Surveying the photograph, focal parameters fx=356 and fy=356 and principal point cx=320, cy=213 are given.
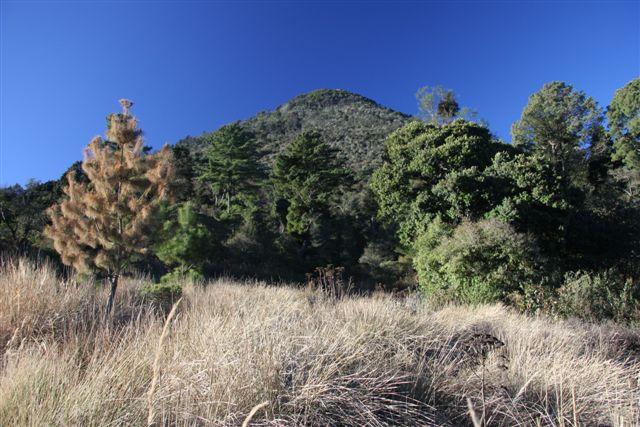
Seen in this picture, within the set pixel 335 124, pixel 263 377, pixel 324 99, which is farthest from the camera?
pixel 324 99

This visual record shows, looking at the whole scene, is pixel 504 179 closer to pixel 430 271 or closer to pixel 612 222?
pixel 430 271

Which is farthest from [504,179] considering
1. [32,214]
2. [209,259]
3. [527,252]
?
[32,214]

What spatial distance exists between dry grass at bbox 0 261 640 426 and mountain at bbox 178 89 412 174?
37.7 metres

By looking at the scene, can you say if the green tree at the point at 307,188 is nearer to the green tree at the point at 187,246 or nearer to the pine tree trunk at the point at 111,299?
the green tree at the point at 187,246

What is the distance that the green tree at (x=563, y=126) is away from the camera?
2466cm

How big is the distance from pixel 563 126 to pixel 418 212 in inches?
677

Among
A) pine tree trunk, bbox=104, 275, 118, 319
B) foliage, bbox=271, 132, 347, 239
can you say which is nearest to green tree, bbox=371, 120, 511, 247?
pine tree trunk, bbox=104, 275, 118, 319

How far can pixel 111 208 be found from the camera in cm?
730

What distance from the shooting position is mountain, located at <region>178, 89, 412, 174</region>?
54531 millimetres

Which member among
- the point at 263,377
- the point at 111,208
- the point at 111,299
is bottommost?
the point at 111,299

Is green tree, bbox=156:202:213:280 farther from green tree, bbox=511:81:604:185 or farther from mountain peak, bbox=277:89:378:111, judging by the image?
mountain peak, bbox=277:89:378:111

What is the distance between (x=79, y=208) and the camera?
7508 mm

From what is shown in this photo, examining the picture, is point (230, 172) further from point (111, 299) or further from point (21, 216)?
point (111, 299)

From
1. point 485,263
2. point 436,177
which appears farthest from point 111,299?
point 436,177
